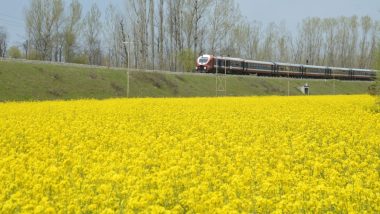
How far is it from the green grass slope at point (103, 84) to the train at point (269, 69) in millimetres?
2310

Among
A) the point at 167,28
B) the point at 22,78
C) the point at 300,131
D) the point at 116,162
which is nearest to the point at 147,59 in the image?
the point at 167,28

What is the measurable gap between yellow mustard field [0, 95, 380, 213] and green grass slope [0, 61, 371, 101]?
19.4 meters

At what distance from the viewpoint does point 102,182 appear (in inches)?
248

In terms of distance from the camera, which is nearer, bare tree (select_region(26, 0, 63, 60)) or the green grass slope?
the green grass slope

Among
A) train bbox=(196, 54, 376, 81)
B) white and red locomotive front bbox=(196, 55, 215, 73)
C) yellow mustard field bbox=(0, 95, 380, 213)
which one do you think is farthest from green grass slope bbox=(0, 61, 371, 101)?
yellow mustard field bbox=(0, 95, 380, 213)

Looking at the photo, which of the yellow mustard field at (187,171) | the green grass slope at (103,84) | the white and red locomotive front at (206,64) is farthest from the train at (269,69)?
the yellow mustard field at (187,171)

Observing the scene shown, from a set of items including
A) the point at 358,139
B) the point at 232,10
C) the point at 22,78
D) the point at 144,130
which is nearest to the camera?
the point at 358,139

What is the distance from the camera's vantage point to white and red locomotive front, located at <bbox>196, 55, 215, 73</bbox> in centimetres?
5100

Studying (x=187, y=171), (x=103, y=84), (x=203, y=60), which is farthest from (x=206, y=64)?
(x=187, y=171)

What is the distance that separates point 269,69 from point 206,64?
11.8 meters

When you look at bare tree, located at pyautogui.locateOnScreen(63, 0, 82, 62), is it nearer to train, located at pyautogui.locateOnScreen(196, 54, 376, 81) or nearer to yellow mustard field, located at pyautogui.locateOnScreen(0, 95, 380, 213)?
train, located at pyautogui.locateOnScreen(196, 54, 376, 81)

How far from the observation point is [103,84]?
36.7 metres

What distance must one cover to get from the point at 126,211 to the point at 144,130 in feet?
22.0

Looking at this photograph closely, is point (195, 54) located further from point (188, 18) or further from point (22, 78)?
point (22, 78)
